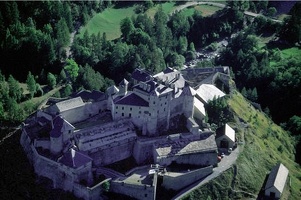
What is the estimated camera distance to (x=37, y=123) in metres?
74.8

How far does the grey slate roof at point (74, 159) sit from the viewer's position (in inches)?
2589

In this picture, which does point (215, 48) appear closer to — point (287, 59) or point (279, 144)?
point (287, 59)

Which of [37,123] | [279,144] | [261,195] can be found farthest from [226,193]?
[37,123]

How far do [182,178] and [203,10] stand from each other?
8895cm

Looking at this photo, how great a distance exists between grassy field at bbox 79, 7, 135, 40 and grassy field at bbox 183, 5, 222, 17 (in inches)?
704

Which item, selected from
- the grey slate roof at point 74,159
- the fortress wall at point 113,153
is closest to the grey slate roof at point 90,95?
the fortress wall at point 113,153

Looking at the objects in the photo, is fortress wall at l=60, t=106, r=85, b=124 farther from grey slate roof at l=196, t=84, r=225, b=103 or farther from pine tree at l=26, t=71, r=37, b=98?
grey slate roof at l=196, t=84, r=225, b=103

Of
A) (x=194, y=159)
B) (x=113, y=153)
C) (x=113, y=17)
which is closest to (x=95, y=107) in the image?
(x=113, y=153)

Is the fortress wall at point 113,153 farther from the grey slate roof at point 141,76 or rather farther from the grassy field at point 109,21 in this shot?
the grassy field at point 109,21

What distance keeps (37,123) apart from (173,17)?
6755 cm

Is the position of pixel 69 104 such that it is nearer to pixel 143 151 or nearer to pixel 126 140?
pixel 126 140

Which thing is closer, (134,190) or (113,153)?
(134,190)

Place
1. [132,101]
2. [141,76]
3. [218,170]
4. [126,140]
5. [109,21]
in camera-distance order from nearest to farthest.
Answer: [126,140], [132,101], [218,170], [141,76], [109,21]

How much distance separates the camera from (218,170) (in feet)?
241
